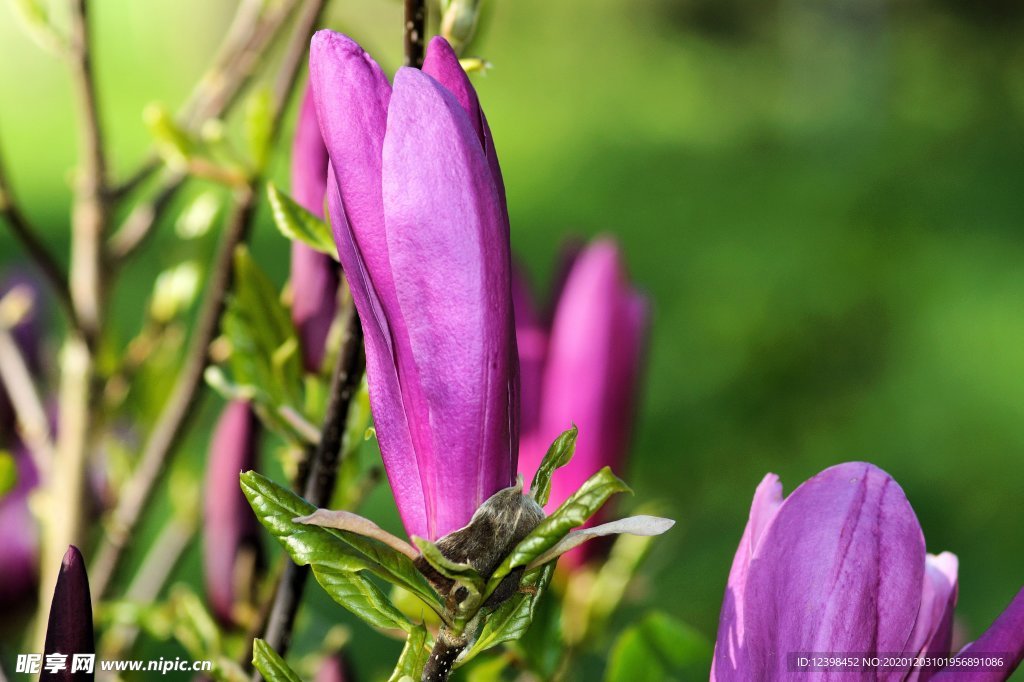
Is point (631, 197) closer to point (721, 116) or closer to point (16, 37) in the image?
point (721, 116)

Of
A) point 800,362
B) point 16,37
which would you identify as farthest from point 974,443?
point 16,37

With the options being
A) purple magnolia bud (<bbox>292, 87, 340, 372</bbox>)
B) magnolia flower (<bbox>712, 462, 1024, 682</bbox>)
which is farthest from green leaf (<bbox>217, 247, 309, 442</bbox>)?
magnolia flower (<bbox>712, 462, 1024, 682</bbox>)

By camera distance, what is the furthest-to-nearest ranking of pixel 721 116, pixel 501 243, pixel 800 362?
pixel 721 116, pixel 800 362, pixel 501 243

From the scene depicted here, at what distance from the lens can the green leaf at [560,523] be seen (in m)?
0.33

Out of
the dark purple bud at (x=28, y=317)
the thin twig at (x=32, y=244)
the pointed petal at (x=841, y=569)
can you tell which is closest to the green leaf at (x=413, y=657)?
the pointed petal at (x=841, y=569)

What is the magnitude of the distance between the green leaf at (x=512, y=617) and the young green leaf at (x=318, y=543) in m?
0.02

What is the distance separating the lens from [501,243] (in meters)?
0.35

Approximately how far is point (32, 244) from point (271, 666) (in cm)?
31

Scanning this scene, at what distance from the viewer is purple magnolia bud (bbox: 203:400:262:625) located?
60 centimetres

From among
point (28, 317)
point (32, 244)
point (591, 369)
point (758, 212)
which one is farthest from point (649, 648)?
point (758, 212)

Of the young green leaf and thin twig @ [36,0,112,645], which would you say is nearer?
the young green leaf

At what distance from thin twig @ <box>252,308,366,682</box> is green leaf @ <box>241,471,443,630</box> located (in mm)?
75

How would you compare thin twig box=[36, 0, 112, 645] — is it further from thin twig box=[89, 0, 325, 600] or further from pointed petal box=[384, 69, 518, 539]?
pointed petal box=[384, 69, 518, 539]

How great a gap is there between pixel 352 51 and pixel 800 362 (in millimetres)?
2621
